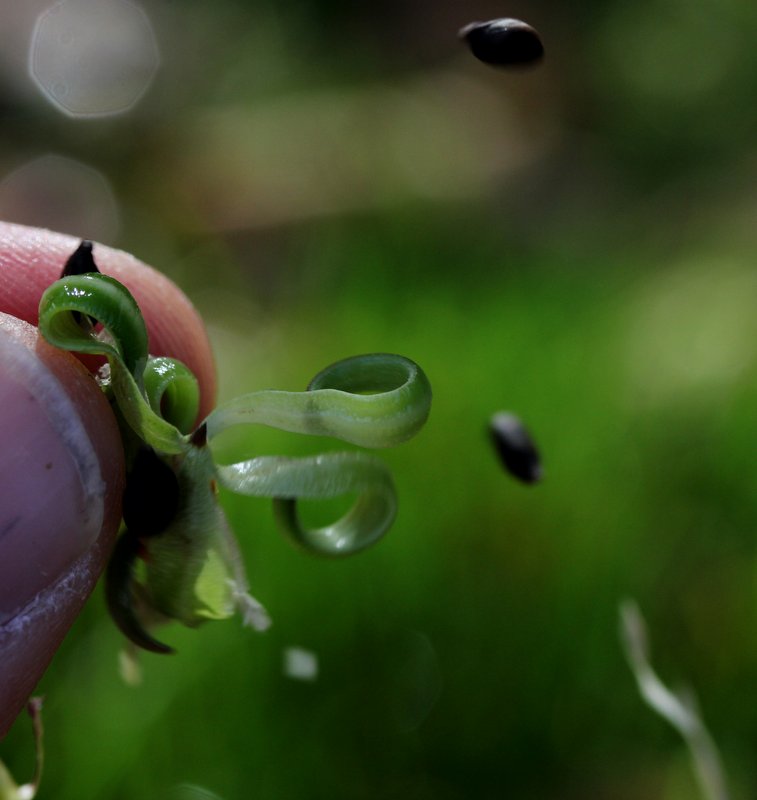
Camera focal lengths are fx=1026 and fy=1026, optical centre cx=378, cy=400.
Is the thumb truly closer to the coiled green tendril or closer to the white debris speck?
the coiled green tendril

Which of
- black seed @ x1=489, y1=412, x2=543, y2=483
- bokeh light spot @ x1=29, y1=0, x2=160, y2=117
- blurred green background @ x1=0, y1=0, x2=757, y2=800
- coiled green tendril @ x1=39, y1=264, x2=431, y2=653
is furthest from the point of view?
bokeh light spot @ x1=29, y1=0, x2=160, y2=117

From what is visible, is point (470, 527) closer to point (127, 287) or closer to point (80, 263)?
point (127, 287)

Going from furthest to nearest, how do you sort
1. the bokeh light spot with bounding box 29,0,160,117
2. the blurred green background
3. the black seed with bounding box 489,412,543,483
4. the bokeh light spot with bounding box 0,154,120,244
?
the bokeh light spot with bounding box 29,0,160,117 < the bokeh light spot with bounding box 0,154,120,244 < the blurred green background < the black seed with bounding box 489,412,543,483

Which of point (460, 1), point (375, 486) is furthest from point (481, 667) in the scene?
point (460, 1)

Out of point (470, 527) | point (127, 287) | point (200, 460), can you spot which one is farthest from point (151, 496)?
point (470, 527)

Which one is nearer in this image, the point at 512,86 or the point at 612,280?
the point at 612,280

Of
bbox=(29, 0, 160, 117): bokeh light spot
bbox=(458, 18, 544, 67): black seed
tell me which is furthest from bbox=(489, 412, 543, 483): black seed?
bbox=(29, 0, 160, 117): bokeh light spot

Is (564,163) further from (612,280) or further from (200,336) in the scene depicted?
(200,336)

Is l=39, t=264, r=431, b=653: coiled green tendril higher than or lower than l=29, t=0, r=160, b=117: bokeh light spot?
higher
